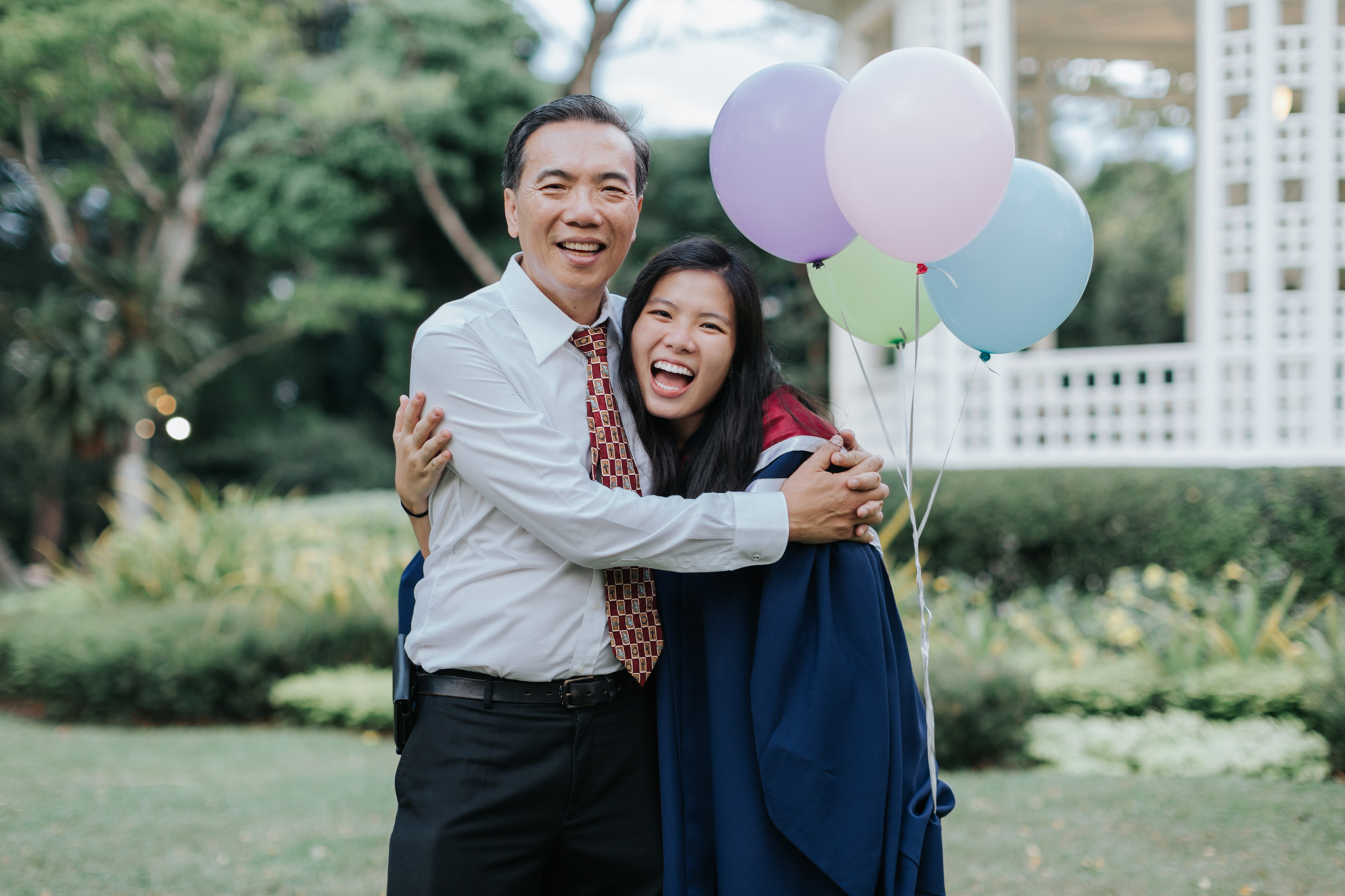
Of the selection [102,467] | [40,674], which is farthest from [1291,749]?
[102,467]

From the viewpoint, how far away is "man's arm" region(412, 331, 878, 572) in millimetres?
1999

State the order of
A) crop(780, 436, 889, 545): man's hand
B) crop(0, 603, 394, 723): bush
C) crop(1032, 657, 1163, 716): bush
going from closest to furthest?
crop(780, 436, 889, 545): man's hand, crop(1032, 657, 1163, 716): bush, crop(0, 603, 394, 723): bush

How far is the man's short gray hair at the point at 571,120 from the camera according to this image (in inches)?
88.0

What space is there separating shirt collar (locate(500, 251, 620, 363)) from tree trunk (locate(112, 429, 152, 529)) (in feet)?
38.3

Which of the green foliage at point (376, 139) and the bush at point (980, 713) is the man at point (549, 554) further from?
the green foliage at point (376, 139)

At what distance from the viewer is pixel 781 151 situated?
7.86 feet

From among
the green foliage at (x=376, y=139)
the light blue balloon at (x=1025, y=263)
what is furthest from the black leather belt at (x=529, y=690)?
the green foliage at (x=376, y=139)

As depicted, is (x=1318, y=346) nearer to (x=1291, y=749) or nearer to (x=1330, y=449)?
(x=1330, y=449)

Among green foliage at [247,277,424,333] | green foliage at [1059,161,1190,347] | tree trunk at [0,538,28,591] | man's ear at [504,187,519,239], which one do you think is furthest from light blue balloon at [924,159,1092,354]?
green foliage at [1059,161,1190,347]

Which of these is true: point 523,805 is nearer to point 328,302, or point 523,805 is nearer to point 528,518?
point 528,518

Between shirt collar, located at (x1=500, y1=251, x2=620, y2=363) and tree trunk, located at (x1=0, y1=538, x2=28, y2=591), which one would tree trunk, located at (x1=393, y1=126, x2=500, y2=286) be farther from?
shirt collar, located at (x1=500, y1=251, x2=620, y2=363)

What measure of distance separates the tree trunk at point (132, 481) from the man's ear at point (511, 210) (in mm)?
11569

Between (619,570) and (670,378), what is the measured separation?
425 millimetres

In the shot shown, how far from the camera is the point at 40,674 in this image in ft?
22.5
